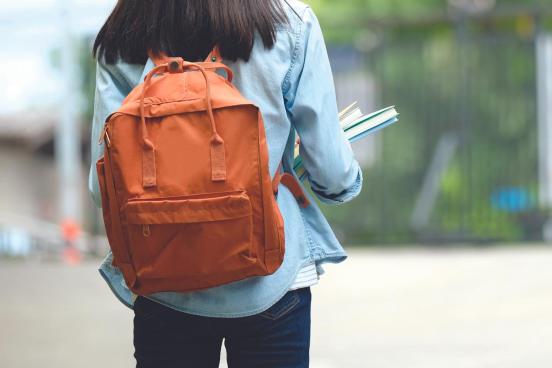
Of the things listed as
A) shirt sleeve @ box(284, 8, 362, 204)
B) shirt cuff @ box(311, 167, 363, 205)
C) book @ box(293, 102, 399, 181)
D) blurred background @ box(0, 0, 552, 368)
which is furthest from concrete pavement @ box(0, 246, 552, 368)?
shirt sleeve @ box(284, 8, 362, 204)

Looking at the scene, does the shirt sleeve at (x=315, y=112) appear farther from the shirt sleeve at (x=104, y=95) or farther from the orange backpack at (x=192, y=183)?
the shirt sleeve at (x=104, y=95)

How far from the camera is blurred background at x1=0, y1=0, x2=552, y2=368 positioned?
6199 mm

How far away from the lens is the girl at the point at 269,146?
87.7 inches

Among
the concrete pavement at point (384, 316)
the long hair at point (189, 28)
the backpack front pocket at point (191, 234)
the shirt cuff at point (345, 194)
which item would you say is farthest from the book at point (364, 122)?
the concrete pavement at point (384, 316)

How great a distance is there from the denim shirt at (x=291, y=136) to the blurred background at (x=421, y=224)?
317cm

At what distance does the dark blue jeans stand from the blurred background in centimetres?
320

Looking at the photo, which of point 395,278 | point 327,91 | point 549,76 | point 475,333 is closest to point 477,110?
point 549,76

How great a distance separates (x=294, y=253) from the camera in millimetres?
2277

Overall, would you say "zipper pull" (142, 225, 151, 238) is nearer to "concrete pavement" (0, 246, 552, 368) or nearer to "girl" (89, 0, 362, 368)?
"girl" (89, 0, 362, 368)

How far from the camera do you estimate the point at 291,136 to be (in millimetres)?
2359

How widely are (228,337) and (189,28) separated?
25.4 inches

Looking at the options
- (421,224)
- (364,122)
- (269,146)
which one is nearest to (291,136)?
(269,146)

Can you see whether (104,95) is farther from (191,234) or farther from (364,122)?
(364,122)

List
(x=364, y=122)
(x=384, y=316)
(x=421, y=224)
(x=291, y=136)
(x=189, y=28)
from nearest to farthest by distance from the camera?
(x=189, y=28)
(x=291, y=136)
(x=364, y=122)
(x=384, y=316)
(x=421, y=224)
